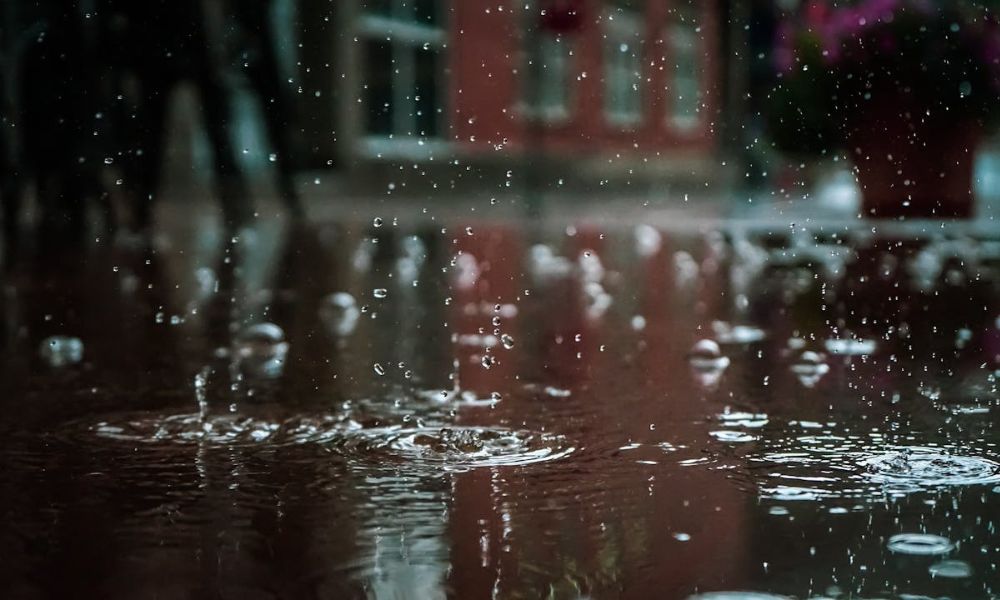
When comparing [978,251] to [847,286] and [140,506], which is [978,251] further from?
[140,506]

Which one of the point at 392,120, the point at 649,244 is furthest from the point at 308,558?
the point at 392,120

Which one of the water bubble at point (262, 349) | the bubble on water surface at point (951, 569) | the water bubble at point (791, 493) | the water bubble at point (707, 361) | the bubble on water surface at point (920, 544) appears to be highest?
the water bubble at point (262, 349)

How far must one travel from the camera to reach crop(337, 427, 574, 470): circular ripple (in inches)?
82.9

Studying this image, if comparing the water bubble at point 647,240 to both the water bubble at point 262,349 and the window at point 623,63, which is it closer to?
the water bubble at point 262,349

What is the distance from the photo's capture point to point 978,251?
21.5ft

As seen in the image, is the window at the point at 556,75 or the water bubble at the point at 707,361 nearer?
the water bubble at the point at 707,361

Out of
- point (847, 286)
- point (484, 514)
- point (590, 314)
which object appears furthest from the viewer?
point (847, 286)

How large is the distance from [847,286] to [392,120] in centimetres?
1022

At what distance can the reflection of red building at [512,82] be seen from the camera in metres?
13.9

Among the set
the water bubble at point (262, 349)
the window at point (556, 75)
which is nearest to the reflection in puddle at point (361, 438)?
the water bubble at point (262, 349)

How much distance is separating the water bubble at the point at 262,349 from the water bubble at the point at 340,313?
5.5 inches

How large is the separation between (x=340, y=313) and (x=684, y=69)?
717 inches

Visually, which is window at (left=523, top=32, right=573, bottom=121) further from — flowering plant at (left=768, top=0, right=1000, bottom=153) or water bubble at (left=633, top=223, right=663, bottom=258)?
flowering plant at (left=768, top=0, right=1000, bottom=153)

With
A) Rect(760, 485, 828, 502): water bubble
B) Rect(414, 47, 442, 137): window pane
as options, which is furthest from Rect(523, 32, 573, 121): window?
Rect(760, 485, 828, 502): water bubble
